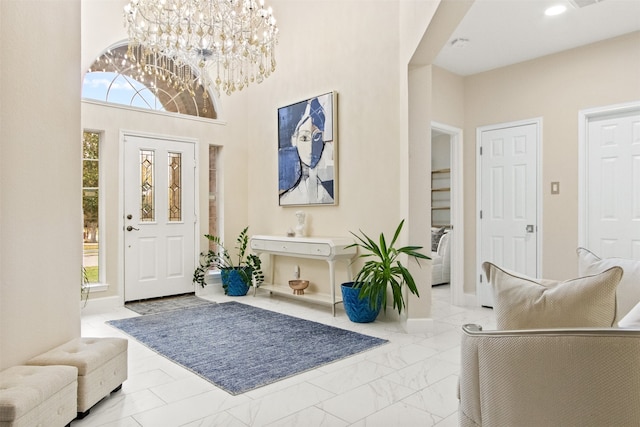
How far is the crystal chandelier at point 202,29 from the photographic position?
3650 millimetres

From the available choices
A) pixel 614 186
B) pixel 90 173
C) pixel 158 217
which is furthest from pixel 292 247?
pixel 614 186

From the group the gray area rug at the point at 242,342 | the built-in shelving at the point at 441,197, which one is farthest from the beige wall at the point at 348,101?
the built-in shelving at the point at 441,197

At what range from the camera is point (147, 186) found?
17.3 ft

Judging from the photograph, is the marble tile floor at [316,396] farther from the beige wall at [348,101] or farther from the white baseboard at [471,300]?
the white baseboard at [471,300]

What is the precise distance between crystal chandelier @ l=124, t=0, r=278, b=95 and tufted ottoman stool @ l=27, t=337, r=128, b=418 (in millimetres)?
2486

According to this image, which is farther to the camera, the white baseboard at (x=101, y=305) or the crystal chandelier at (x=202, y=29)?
the white baseboard at (x=101, y=305)

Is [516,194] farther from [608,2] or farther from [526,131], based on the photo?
[608,2]

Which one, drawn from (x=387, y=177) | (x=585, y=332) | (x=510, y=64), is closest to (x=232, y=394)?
(x=585, y=332)

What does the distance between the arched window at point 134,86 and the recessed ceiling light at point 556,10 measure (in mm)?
3533

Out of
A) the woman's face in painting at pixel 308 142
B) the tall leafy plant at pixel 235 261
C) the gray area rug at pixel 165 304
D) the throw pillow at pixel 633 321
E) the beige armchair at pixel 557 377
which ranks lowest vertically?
the gray area rug at pixel 165 304

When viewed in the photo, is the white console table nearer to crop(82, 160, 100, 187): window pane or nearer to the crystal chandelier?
the crystal chandelier

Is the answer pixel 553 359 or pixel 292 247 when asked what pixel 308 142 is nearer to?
pixel 292 247

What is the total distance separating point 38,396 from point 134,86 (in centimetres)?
426

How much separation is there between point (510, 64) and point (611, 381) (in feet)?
14.6
